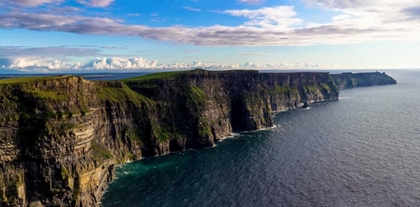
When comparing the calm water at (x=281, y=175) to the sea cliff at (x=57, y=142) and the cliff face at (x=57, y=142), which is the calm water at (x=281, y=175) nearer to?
the cliff face at (x=57, y=142)

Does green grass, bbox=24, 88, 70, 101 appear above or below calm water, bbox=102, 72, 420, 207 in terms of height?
above

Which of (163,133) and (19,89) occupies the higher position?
(19,89)

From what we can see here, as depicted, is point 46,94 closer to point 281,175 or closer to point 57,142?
point 57,142

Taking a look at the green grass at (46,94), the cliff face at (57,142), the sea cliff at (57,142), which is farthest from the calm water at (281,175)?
the green grass at (46,94)

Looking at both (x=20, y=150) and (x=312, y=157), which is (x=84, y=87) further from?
(x=312, y=157)

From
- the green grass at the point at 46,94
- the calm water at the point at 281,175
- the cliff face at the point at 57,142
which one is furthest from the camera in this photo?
the calm water at the point at 281,175

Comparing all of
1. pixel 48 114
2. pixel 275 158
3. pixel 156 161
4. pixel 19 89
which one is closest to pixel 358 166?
pixel 275 158

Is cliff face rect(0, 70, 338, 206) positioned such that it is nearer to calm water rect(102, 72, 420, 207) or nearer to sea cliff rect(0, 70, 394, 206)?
sea cliff rect(0, 70, 394, 206)

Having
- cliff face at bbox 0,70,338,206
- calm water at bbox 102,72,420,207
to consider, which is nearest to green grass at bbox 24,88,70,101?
cliff face at bbox 0,70,338,206

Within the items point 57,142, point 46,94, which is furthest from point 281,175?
point 46,94
